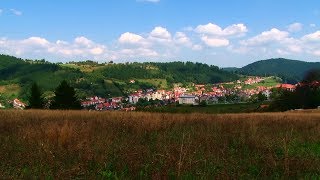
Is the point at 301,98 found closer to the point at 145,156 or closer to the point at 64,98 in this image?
the point at 64,98

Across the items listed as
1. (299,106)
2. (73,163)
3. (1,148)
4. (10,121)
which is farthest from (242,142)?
(299,106)

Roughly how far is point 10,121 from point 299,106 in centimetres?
7986

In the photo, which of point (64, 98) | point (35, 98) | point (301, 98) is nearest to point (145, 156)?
point (64, 98)

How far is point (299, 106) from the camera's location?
82.6 metres

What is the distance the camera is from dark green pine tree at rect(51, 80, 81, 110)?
47.8 meters

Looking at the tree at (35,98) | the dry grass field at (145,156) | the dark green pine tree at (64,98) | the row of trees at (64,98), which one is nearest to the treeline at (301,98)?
the row of trees at (64,98)

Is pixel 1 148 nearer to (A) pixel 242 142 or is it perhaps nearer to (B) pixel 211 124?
(A) pixel 242 142

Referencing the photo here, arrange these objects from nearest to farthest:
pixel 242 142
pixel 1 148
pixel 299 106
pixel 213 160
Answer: pixel 213 160, pixel 1 148, pixel 242 142, pixel 299 106

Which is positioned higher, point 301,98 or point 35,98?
point 35,98

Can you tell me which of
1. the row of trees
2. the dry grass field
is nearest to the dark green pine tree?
the row of trees

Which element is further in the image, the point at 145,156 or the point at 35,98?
the point at 35,98

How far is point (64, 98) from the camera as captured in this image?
48.4 m

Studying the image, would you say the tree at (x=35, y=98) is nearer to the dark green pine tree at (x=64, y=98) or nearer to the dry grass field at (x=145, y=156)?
the dark green pine tree at (x=64, y=98)

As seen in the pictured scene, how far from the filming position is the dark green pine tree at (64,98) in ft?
157
